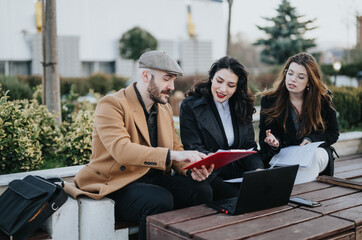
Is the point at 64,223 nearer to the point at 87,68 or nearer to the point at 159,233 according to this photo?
the point at 159,233

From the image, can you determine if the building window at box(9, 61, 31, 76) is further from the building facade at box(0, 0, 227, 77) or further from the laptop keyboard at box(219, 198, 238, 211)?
the laptop keyboard at box(219, 198, 238, 211)

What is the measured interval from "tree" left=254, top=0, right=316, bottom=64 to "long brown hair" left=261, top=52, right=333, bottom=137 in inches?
743

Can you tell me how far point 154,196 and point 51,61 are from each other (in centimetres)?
276

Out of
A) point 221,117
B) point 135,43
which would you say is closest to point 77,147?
point 221,117

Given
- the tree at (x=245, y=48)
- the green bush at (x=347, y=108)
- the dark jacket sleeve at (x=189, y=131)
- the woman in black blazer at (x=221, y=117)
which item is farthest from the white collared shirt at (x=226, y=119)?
the tree at (x=245, y=48)

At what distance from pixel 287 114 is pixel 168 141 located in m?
1.44

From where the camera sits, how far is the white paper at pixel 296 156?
3.57 meters

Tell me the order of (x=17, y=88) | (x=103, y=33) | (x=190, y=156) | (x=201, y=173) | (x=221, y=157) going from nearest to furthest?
1. (x=221, y=157)
2. (x=190, y=156)
3. (x=201, y=173)
4. (x=17, y=88)
5. (x=103, y=33)

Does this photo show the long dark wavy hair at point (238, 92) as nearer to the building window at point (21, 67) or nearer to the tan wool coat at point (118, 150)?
the tan wool coat at point (118, 150)

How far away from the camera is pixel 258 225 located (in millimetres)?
2248

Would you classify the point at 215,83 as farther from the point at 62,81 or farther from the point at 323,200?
the point at 62,81

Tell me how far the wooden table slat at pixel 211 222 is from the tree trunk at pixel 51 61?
2.96 meters

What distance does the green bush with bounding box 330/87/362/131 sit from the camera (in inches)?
300

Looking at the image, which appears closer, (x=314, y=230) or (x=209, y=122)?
(x=314, y=230)
